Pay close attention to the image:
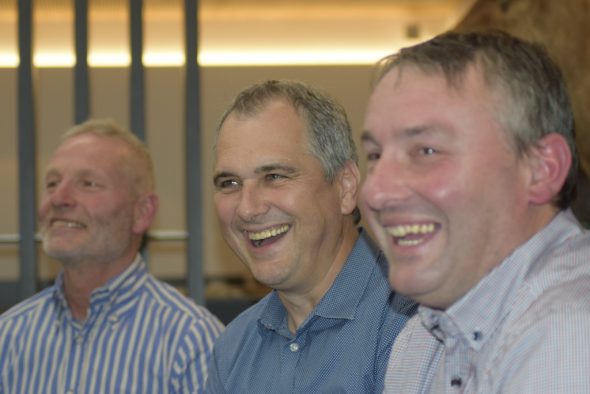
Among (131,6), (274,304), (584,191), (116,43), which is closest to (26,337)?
(274,304)

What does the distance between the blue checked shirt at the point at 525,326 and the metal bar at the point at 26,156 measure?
2611 millimetres

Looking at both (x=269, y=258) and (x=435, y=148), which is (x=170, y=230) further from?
(x=435, y=148)

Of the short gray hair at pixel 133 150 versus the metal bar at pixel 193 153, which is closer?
the short gray hair at pixel 133 150

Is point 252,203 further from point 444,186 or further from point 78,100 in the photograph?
point 78,100

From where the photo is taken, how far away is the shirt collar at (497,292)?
1.24m

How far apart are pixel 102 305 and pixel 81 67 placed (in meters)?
1.39

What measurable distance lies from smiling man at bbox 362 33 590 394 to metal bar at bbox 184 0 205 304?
99.2 inches

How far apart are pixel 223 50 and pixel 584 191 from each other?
2254mm

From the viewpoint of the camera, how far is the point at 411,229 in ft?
4.21

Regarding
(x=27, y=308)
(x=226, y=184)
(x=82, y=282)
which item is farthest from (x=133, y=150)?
(x=226, y=184)

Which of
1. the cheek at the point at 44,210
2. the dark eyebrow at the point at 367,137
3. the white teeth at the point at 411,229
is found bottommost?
the cheek at the point at 44,210

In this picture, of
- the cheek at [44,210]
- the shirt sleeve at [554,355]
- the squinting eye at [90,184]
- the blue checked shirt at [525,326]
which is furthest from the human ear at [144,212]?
the shirt sleeve at [554,355]

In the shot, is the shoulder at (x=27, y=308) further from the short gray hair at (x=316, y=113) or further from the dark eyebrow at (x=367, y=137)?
the dark eyebrow at (x=367, y=137)

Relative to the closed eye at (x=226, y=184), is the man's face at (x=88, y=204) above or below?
below
